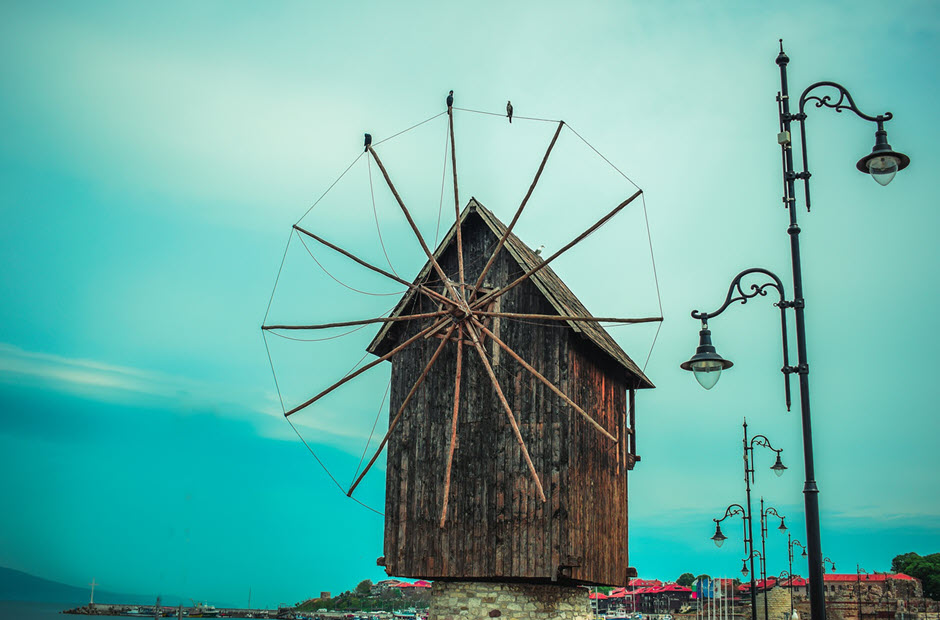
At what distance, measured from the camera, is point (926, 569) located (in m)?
83.2

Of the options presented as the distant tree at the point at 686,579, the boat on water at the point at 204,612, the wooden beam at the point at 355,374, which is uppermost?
the wooden beam at the point at 355,374

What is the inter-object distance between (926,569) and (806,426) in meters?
89.9

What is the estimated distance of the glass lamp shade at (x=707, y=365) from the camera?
28.9 ft

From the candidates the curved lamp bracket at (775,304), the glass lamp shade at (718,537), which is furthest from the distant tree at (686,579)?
the curved lamp bracket at (775,304)

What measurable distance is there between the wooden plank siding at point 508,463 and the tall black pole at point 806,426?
7877mm

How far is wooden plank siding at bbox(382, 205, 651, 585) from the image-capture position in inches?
622

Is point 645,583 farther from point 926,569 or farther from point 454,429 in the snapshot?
point 454,429

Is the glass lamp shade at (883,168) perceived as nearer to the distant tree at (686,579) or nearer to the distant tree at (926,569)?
the distant tree at (926,569)

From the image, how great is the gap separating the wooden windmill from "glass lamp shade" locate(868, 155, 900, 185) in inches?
273

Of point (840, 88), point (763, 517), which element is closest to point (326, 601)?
point (763, 517)

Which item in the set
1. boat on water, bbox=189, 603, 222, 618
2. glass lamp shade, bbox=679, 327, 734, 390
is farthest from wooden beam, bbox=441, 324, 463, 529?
boat on water, bbox=189, 603, 222, 618

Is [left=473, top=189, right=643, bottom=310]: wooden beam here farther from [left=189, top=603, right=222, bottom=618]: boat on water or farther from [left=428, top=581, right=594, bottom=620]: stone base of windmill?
[left=189, top=603, right=222, bottom=618]: boat on water

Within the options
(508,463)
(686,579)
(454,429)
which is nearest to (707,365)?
(454,429)

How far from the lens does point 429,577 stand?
16797 mm
